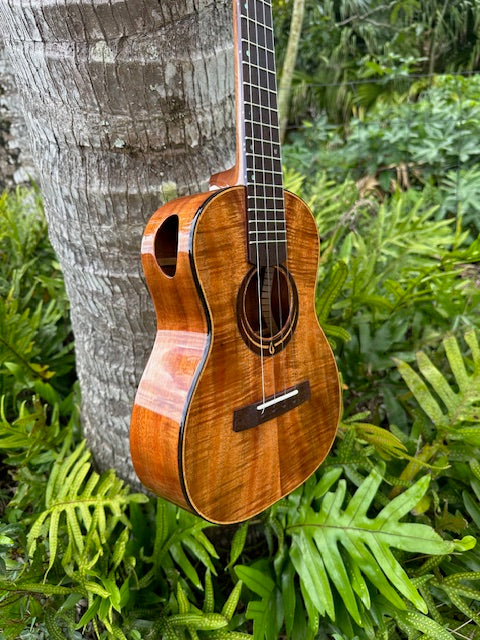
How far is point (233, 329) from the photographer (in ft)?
3.13

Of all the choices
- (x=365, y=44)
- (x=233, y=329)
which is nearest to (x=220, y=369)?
(x=233, y=329)

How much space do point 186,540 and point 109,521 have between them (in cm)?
22

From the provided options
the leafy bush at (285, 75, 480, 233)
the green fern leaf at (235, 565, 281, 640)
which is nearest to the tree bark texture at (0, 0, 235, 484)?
the green fern leaf at (235, 565, 281, 640)

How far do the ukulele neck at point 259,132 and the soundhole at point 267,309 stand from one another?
0.13 ft

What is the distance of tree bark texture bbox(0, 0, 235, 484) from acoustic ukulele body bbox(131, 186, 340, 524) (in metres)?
0.20

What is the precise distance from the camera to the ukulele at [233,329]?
2.95ft

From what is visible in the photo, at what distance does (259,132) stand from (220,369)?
0.47 metres

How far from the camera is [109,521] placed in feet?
4.30

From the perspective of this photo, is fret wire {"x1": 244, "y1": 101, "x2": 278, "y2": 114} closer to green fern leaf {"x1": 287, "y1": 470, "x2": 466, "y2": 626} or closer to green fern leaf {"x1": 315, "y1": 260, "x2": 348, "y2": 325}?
green fern leaf {"x1": 315, "y1": 260, "x2": 348, "y2": 325}

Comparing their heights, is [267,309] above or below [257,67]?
below

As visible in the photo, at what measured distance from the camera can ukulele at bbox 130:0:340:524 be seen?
898 millimetres

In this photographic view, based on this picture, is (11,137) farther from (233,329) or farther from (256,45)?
(233,329)

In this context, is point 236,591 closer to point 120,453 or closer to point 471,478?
point 120,453

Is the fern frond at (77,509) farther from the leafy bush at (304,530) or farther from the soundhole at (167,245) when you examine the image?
the soundhole at (167,245)
